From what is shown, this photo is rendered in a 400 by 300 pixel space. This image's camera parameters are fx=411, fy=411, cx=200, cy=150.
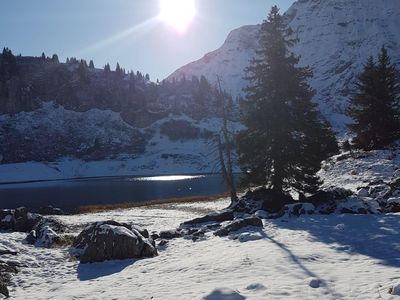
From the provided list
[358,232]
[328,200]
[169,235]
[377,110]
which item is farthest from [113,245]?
[377,110]

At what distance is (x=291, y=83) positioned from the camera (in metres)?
27.5

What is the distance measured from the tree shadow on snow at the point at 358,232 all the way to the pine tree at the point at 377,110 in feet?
69.4

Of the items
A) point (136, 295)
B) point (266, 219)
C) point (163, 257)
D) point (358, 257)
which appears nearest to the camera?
point (136, 295)

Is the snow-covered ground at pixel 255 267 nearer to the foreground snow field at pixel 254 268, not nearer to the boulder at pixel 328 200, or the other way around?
the foreground snow field at pixel 254 268

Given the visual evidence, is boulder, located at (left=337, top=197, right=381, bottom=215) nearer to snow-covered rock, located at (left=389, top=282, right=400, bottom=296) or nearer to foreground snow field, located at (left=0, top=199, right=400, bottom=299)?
foreground snow field, located at (left=0, top=199, right=400, bottom=299)

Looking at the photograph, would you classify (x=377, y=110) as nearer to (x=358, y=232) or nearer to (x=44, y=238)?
(x=358, y=232)

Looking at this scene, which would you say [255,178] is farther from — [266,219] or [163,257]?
[163,257]

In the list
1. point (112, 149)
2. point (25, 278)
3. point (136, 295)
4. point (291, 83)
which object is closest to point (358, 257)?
point (136, 295)

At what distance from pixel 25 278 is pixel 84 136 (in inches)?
7219

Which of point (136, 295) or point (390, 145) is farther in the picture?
point (390, 145)

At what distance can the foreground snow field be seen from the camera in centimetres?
1002

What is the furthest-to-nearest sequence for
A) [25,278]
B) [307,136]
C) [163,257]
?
1. [307,136]
2. [163,257]
3. [25,278]

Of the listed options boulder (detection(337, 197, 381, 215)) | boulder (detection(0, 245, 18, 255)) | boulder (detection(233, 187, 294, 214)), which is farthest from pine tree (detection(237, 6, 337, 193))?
boulder (detection(0, 245, 18, 255))

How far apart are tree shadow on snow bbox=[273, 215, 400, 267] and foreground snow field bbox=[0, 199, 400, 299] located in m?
0.03
